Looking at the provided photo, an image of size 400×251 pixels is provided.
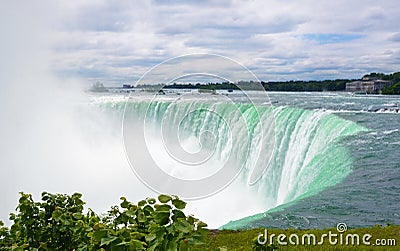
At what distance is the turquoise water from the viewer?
11.4m

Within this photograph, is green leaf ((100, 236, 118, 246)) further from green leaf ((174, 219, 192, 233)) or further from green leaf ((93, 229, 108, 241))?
green leaf ((174, 219, 192, 233))

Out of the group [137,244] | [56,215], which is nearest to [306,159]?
[56,215]

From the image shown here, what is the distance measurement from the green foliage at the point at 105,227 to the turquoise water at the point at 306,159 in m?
6.27

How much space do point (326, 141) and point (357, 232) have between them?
31.0 feet

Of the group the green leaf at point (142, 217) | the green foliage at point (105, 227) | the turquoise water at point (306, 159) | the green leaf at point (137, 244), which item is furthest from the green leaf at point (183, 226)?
the turquoise water at point (306, 159)

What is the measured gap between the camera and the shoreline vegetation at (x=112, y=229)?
2.39 metres

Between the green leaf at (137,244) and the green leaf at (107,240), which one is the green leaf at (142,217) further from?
the green leaf at (137,244)

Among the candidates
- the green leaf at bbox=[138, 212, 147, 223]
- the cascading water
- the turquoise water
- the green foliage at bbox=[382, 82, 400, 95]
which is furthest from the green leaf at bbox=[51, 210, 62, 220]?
the green foliage at bbox=[382, 82, 400, 95]

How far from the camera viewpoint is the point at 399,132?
65.9ft

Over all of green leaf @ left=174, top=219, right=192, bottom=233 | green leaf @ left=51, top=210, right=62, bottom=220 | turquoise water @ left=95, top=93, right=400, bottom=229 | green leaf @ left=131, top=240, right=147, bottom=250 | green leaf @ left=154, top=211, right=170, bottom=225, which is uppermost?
turquoise water @ left=95, top=93, right=400, bottom=229

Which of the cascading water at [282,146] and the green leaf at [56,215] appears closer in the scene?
the green leaf at [56,215]

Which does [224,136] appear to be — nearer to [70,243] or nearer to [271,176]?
[271,176]

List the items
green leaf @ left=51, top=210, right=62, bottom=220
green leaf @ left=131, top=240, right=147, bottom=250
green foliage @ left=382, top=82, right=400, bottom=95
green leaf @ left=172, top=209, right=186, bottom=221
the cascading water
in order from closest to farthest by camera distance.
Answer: green leaf @ left=131, top=240, right=147, bottom=250
green leaf @ left=172, top=209, right=186, bottom=221
green leaf @ left=51, top=210, right=62, bottom=220
the cascading water
green foliage @ left=382, top=82, right=400, bottom=95

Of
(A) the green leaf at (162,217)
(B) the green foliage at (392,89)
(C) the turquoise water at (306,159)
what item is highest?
(B) the green foliage at (392,89)
